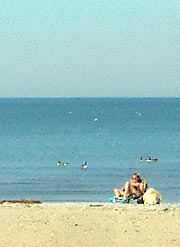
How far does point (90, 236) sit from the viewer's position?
1396 centimetres

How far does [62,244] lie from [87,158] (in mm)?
41955

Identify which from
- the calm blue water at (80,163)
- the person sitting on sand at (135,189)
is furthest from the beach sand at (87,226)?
the calm blue water at (80,163)

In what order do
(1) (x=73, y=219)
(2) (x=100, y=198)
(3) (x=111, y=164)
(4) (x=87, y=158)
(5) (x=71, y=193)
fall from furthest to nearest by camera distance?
(4) (x=87, y=158)
(3) (x=111, y=164)
(5) (x=71, y=193)
(2) (x=100, y=198)
(1) (x=73, y=219)

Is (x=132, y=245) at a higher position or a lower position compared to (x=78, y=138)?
lower

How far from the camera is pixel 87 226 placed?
14.8 m

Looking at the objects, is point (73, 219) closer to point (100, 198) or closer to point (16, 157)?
point (100, 198)

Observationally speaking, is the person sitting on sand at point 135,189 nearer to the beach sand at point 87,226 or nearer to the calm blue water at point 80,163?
the beach sand at point 87,226

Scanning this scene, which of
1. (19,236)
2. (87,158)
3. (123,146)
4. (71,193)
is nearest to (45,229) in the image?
(19,236)

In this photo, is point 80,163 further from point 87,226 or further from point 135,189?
point 87,226

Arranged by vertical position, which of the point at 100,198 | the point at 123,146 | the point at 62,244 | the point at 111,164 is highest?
the point at 123,146

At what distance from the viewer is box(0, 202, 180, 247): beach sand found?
538 inches

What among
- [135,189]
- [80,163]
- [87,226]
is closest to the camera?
[87,226]

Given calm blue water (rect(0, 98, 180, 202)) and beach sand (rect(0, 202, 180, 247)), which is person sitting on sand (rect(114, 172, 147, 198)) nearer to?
beach sand (rect(0, 202, 180, 247))

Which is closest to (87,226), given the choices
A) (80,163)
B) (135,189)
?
Result: (135,189)
